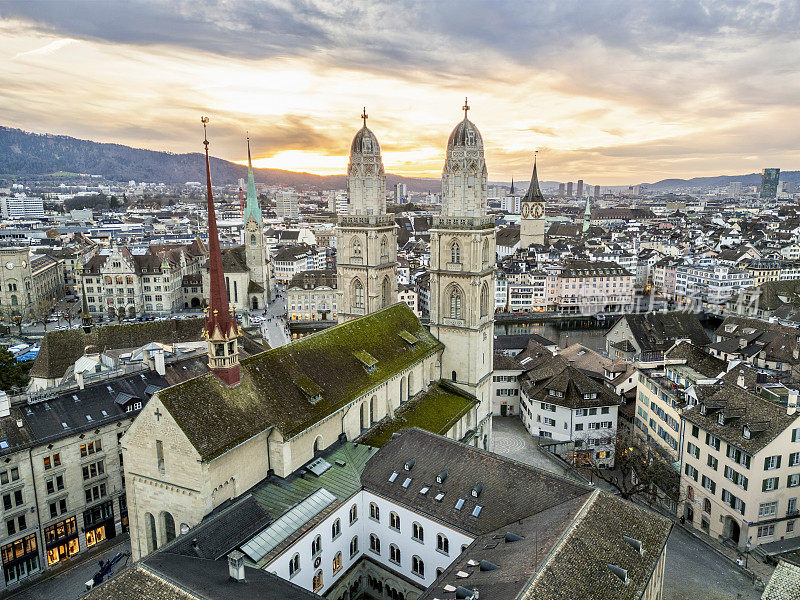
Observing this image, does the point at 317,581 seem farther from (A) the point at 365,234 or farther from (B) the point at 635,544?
(A) the point at 365,234

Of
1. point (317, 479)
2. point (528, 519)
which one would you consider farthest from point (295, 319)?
point (528, 519)

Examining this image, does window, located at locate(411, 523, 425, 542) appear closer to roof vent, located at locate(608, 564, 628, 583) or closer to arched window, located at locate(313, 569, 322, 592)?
arched window, located at locate(313, 569, 322, 592)

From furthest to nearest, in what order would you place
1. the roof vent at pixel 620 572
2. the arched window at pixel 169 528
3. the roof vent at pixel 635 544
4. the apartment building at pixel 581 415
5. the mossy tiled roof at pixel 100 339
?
the apartment building at pixel 581 415, the mossy tiled roof at pixel 100 339, the arched window at pixel 169 528, the roof vent at pixel 635 544, the roof vent at pixel 620 572

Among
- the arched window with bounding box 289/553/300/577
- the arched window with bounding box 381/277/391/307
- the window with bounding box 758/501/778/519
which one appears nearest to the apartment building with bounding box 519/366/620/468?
the window with bounding box 758/501/778/519

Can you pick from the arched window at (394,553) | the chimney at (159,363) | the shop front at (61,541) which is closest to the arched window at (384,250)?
the chimney at (159,363)

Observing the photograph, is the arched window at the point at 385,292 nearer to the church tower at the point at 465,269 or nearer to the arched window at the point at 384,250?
the arched window at the point at 384,250

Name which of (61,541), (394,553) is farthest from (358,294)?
(61,541)
